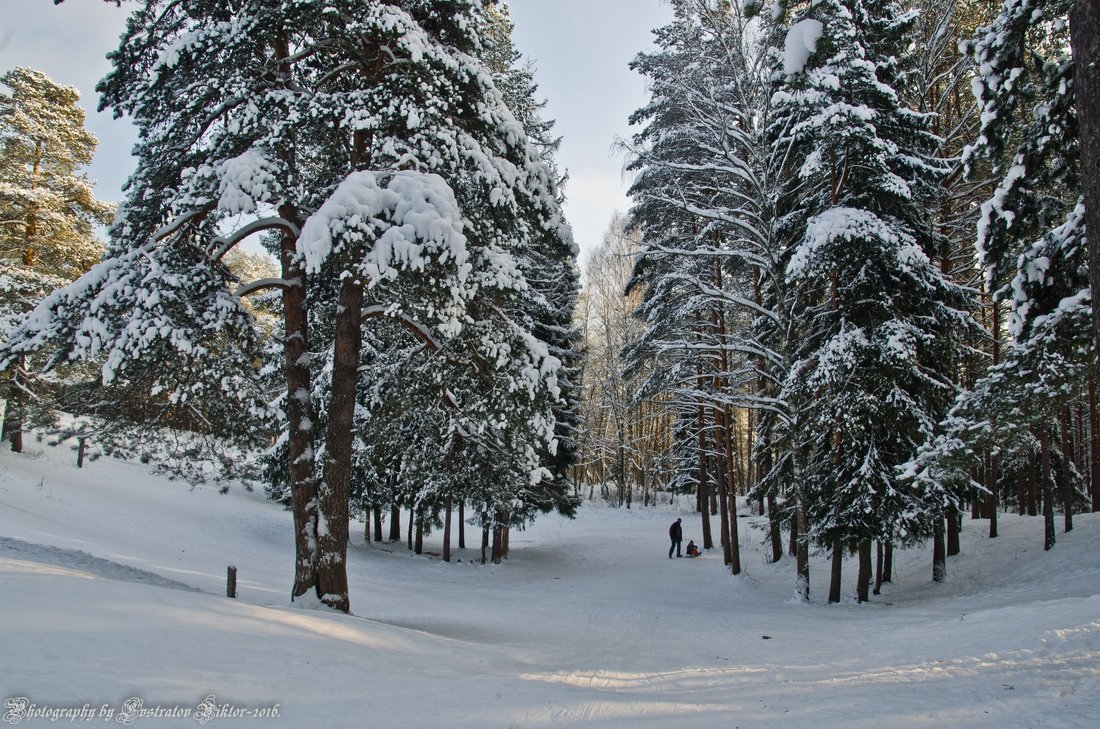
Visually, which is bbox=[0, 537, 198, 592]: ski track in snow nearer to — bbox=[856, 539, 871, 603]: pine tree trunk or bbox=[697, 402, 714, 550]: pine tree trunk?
bbox=[856, 539, 871, 603]: pine tree trunk

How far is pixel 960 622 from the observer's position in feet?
29.4

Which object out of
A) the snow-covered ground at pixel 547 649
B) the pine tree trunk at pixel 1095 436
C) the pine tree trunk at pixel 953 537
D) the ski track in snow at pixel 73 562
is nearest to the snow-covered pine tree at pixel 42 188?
the snow-covered ground at pixel 547 649

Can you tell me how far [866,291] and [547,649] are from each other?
10125 millimetres

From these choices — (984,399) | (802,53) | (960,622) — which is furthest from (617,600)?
(802,53)

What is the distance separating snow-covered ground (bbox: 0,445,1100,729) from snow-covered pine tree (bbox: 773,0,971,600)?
2.31 metres

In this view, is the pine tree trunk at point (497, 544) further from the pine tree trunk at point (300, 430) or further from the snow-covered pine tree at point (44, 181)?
the snow-covered pine tree at point (44, 181)

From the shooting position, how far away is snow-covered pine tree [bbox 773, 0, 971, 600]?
12.3 m

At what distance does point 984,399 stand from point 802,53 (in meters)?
5.18

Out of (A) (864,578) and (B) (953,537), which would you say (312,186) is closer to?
(A) (864,578)

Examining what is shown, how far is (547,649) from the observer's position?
920cm

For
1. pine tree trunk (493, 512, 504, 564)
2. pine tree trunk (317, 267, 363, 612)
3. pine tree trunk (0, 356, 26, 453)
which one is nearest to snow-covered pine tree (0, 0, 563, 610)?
pine tree trunk (317, 267, 363, 612)

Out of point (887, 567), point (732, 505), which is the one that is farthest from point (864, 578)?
point (732, 505)

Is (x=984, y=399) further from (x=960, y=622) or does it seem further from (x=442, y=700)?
(x=442, y=700)

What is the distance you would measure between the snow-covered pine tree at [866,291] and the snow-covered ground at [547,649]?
2312mm
